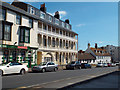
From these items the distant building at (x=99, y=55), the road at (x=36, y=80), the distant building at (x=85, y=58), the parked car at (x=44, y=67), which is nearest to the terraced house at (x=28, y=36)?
the parked car at (x=44, y=67)

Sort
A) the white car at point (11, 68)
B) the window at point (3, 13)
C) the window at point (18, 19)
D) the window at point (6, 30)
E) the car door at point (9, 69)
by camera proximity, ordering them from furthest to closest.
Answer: the window at point (18, 19) → the window at point (3, 13) → the window at point (6, 30) → the car door at point (9, 69) → the white car at point (11, 68)

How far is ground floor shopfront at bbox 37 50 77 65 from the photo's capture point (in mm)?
35575

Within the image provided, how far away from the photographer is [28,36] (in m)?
Answer: 29.8

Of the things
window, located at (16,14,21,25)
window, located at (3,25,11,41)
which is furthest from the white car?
window, located at (16,14,21,25)

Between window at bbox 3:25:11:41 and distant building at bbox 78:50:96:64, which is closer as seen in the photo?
window at bbox 3:25:11:41

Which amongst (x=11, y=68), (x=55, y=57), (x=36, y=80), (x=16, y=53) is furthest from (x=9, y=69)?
(x=55, y=57)

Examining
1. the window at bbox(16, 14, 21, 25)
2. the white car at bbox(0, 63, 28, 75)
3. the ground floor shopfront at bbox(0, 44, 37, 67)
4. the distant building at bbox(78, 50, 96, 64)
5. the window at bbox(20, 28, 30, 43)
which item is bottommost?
the distant building at bbox(78, 50, 96, 64)

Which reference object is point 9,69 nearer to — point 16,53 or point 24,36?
point 16,53

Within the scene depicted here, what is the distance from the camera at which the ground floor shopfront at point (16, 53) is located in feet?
79.7

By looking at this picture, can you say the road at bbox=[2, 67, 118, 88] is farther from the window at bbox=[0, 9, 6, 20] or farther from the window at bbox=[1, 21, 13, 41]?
the window at bbox=[0, 9, 6, 20]

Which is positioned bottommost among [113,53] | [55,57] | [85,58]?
[85,58]

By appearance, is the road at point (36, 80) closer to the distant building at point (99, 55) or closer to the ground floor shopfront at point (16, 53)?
the ground floor shopfront at point (16, 53)

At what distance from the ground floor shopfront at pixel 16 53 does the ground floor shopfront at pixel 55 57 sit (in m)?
4.67

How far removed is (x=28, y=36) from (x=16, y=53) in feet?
15.1
